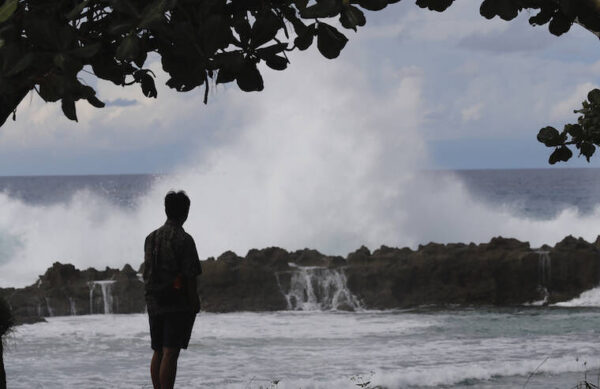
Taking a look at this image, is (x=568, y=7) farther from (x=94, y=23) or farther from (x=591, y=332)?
(x=591, y=332)

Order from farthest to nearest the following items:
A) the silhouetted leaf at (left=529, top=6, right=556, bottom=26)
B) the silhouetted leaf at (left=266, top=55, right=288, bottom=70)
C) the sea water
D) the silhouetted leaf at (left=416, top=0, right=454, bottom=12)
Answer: the sea water
the silhouetted leaf at (left=529, top=6, right=556, bottom=26)
the silhouetted leaf at (left=416, top=0, right=454, bottom=12)
the silhouetted leaf at (left=266, top=55, right=288, bottom=70)

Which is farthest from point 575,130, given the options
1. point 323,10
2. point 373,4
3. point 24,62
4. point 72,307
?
point 72,307

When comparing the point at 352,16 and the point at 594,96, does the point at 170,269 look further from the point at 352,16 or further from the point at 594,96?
the point at 352,16

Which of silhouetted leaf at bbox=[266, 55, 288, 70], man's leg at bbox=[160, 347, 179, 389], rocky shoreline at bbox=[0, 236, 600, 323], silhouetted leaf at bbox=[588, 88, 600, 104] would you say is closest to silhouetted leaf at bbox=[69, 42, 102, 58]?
silhouetted leaf at bbox=[266, 55, 288, 70]

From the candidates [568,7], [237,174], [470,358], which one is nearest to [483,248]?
[470,358]

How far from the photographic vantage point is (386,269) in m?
15.4

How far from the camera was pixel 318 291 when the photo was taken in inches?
616

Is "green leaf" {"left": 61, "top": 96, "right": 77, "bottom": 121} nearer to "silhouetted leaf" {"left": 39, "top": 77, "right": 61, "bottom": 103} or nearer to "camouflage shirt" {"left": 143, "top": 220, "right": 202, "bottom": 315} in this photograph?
"silhouetted leaf" {"left": 39, "top": 77, "right": 61, "bottom": 103}

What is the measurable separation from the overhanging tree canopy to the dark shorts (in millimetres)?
2138

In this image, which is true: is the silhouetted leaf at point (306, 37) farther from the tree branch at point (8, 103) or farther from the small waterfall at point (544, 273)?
the small waterfall at point (544, 273)

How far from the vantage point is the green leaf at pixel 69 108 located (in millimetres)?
2543

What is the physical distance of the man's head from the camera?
5215 mm

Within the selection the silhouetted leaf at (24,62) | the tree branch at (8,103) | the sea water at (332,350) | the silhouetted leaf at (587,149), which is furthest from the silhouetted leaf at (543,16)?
the sea water at (332,350)

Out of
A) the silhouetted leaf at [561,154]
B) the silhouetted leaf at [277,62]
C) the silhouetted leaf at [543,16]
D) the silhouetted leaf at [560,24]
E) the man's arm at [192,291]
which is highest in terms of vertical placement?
the silhouetted leaf at [543,16]
